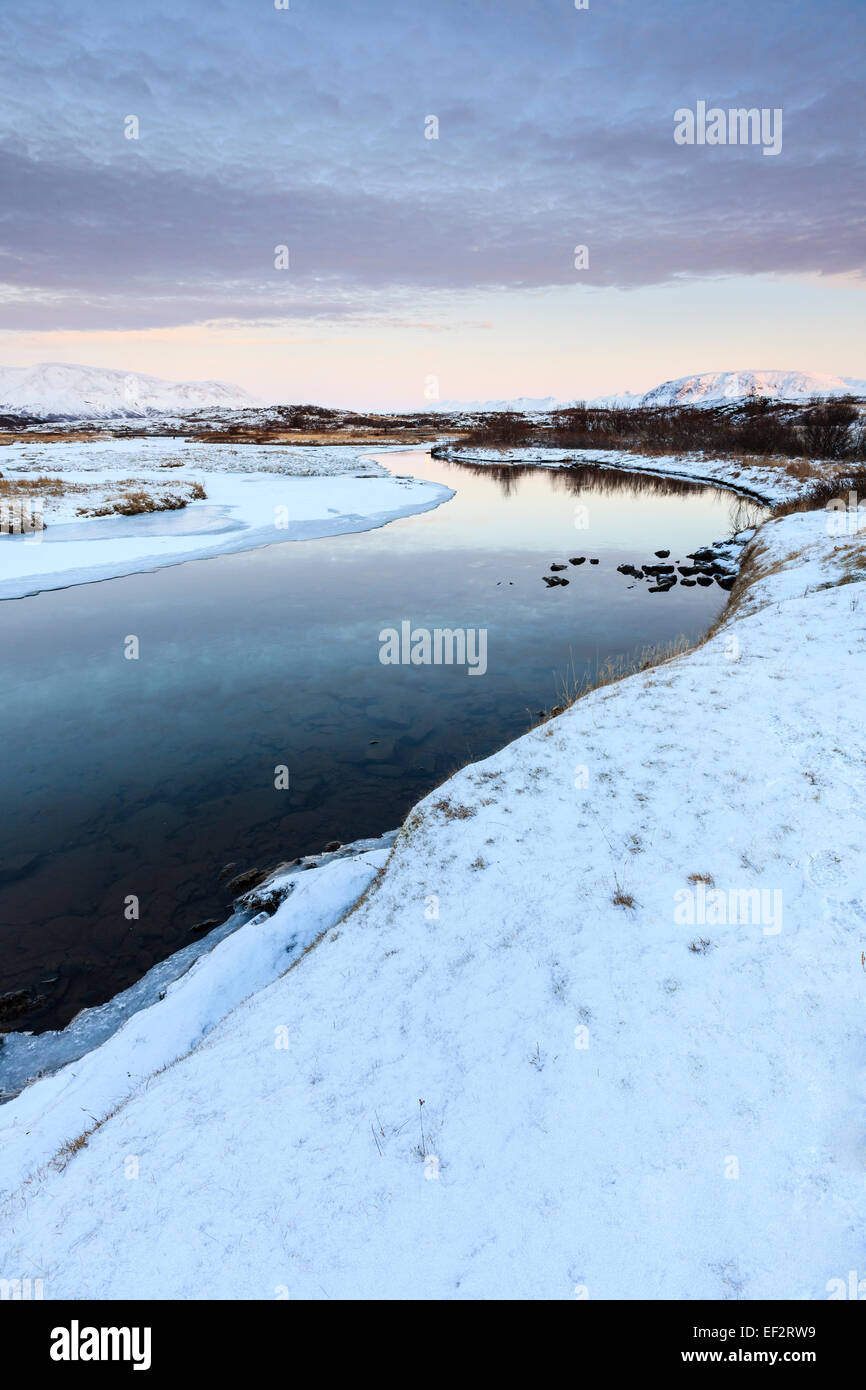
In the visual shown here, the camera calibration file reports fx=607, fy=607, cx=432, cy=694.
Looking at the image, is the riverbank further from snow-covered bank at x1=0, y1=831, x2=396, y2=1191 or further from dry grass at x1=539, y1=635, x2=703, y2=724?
snow-covered bank at x1=0, y1=831, x2=396, y2=1191

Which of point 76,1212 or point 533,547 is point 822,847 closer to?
point 76,1212

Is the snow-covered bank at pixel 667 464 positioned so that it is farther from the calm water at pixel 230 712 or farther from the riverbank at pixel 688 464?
the calm water at pixel 230 712

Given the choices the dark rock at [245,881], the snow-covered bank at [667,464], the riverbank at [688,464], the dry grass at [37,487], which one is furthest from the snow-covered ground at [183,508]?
the snow-covered bank at [667,464]

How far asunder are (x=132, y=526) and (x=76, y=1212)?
1301 inches

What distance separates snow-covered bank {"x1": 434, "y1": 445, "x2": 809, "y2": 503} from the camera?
40969 millimetres

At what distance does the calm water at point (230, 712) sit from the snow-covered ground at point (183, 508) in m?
1.31

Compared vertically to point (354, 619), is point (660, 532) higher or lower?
higher

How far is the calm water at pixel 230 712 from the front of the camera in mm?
9438

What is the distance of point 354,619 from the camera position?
21031 mm

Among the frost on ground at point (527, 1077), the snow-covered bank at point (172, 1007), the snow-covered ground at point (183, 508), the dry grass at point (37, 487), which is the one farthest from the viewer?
the dry grass at point (37, 487)
